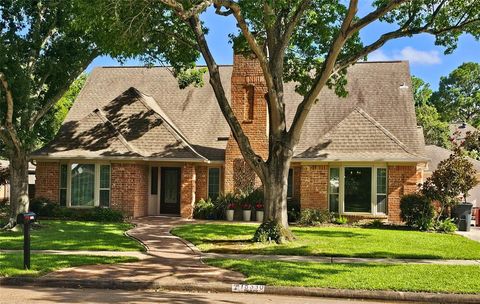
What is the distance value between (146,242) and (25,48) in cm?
781

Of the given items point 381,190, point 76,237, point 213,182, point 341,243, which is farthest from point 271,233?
point 213,182

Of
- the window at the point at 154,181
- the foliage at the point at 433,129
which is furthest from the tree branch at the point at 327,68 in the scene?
the foliage at the point at 433,129

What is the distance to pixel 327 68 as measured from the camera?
1466 centimetres

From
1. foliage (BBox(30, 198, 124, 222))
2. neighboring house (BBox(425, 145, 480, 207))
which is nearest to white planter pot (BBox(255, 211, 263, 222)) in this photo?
foliage (BBox(30, 198, 124, 222))

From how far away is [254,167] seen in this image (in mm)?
15422

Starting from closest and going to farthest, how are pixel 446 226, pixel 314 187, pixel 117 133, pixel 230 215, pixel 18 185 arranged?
pixel 18 185 → pixel 446 226 → pixel 314 187 → pixel 230 215 → pixel 117 133

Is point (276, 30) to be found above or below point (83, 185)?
above

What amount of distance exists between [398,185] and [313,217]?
12.1 feet

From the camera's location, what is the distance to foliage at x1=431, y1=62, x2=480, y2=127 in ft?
225

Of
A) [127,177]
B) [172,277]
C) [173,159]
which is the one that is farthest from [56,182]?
[172,277]

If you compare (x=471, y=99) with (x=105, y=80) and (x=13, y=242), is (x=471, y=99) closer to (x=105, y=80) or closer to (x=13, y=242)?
(x=105, y=80)

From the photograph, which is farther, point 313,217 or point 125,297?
point 313,217

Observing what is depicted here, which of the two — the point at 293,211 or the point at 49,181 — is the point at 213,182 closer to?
the point at 293,211

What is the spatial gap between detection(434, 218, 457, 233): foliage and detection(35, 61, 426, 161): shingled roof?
8.83 feet
